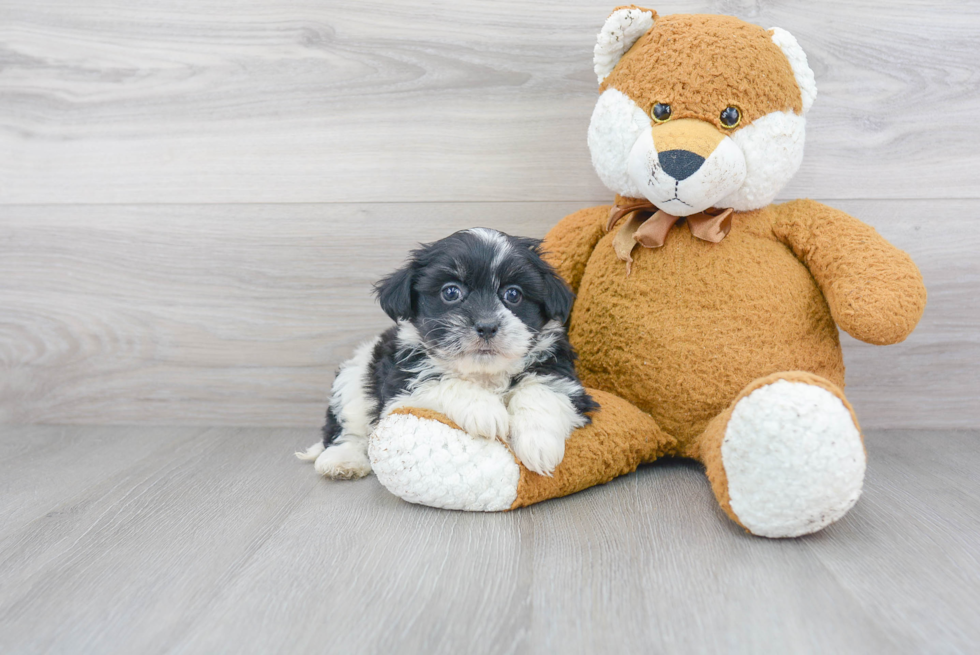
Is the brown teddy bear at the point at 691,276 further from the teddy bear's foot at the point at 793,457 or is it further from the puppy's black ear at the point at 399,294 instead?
the puppy's black ear at the point at 399,294

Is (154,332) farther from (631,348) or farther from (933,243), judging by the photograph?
(933,243)

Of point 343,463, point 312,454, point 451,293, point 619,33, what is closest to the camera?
point 451,293

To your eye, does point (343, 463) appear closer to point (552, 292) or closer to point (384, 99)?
point (552, 292)

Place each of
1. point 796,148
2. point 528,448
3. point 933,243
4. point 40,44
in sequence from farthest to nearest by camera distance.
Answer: point 40,44, point 933,243, point 796,148, point 528,448

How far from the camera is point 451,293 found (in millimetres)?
1312

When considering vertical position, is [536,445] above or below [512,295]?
below

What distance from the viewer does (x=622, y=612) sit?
0.92 metres

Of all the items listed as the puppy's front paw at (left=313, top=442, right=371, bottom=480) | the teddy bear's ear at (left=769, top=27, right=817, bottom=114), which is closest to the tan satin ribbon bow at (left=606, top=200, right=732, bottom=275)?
the teddy bear's ear at (left=769, top=27, right=817, bottom=114)

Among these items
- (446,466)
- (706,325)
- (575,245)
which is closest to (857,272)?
(706,325)

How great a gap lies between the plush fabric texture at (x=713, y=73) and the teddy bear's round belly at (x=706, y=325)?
26 cm

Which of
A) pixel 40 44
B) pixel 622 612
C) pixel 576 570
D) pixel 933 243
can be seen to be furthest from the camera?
pixel 40 44

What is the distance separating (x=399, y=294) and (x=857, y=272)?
899 millimetres

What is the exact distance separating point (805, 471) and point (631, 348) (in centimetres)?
48

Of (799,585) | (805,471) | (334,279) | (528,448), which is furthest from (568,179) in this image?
(799,585)
